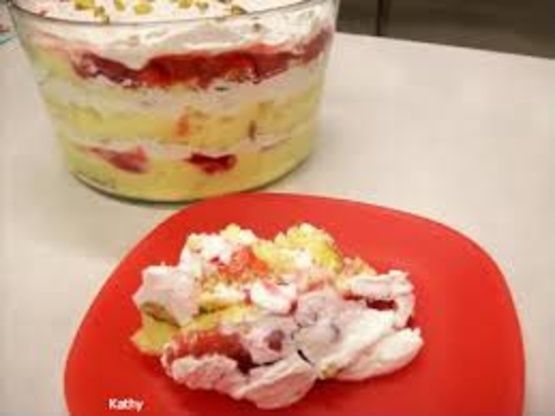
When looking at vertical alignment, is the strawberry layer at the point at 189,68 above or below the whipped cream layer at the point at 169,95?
above

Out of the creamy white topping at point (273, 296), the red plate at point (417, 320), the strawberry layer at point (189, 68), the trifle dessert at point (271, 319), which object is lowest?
the red plate at point (417, 320)

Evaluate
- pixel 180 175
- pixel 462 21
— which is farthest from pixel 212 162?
pixel 462 21

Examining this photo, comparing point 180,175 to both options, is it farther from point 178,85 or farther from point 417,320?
point 417,320

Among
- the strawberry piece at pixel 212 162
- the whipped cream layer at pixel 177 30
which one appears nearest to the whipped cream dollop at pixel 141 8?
the whipped cream layer at pixel 177 30

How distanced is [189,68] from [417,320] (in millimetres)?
225

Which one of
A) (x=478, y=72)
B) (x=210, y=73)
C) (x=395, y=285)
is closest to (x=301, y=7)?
(x=210, y=73)

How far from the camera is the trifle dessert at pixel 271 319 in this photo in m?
0.45

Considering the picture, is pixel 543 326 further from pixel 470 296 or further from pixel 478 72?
pixel 478 72

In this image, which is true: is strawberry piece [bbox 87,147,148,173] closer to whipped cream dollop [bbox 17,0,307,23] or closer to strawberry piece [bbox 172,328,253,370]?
whipped cream dollop [bbox 17,0,307,23]

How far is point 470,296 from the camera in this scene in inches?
20.6

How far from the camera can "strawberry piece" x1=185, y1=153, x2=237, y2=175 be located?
0.62 meters

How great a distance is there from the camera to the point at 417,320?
1.69 ft

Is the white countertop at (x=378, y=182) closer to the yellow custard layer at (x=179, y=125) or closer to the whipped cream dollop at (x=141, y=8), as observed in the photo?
the yellow custard layer at (x=179, y=125)

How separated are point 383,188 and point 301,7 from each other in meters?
0.17
